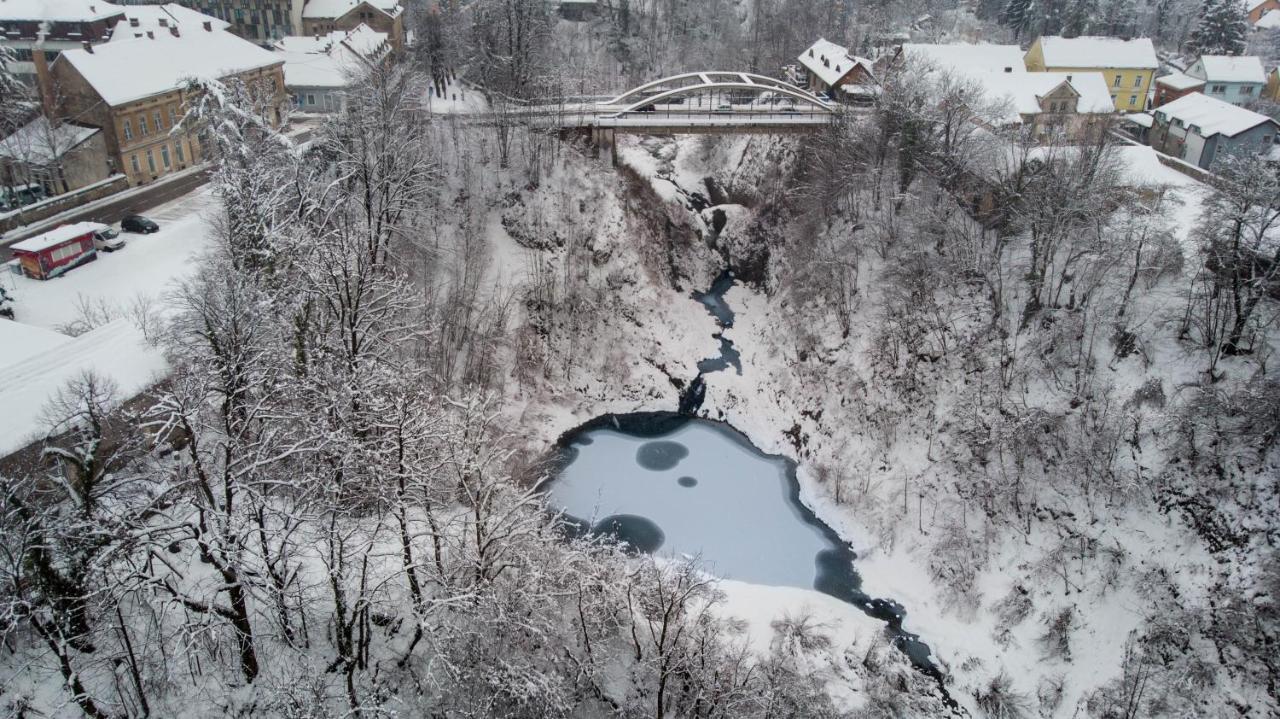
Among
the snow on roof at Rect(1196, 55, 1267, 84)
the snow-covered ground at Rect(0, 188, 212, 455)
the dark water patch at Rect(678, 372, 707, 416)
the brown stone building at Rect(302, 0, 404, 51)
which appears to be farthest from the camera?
the brown stone building at Rect(302, 0, 404, 51)

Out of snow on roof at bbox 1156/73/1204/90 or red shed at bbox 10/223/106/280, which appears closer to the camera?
red shed at bbox 10/223/106/280

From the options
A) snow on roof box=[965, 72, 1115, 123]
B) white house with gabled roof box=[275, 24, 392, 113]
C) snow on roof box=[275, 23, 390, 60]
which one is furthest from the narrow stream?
snow on roof box=[275, 23, 390, 60]

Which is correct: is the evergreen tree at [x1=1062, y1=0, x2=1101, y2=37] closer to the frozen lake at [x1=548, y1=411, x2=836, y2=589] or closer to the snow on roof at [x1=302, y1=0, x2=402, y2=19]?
the frozen lake at [x1=548, y1=411, x2=836, y2=589]

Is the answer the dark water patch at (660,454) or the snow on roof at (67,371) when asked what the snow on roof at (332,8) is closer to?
the snow on roof at (67,371)

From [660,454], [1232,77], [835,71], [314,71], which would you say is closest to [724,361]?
[660,454]

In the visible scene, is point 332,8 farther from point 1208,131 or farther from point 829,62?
point 1208,131

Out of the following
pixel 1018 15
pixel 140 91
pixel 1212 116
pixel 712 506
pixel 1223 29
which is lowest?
pixel 712 506
